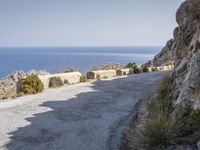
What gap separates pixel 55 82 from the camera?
20656 mm

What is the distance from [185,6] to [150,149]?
30.0ft

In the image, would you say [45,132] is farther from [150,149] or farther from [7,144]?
[150,149]

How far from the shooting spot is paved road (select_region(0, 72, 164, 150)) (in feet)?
29.6

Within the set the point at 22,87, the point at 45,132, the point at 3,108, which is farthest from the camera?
the point at 22,87

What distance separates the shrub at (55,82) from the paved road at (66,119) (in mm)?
2524

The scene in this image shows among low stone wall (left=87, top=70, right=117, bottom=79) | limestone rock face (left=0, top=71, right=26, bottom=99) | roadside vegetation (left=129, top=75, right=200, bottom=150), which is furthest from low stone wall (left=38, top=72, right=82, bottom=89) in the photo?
roadside vegetation (left=129, top=75, right=200, bottom=150)

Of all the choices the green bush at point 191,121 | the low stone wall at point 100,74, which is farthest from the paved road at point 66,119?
the low stone wall at point 100,74

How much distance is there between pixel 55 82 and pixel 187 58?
10641mm

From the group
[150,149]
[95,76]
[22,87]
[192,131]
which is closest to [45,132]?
[150,149]

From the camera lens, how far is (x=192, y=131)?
8266 millimetres

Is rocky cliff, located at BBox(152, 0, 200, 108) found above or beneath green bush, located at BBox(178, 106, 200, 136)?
above

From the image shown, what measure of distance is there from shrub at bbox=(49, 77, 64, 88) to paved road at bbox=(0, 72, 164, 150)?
2.52 meters

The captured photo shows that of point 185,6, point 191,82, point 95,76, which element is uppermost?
point 185,6

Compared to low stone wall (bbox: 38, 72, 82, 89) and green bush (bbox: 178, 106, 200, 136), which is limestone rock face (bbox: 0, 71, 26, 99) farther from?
green bush (bbox: 178, 106, 200, 136)
